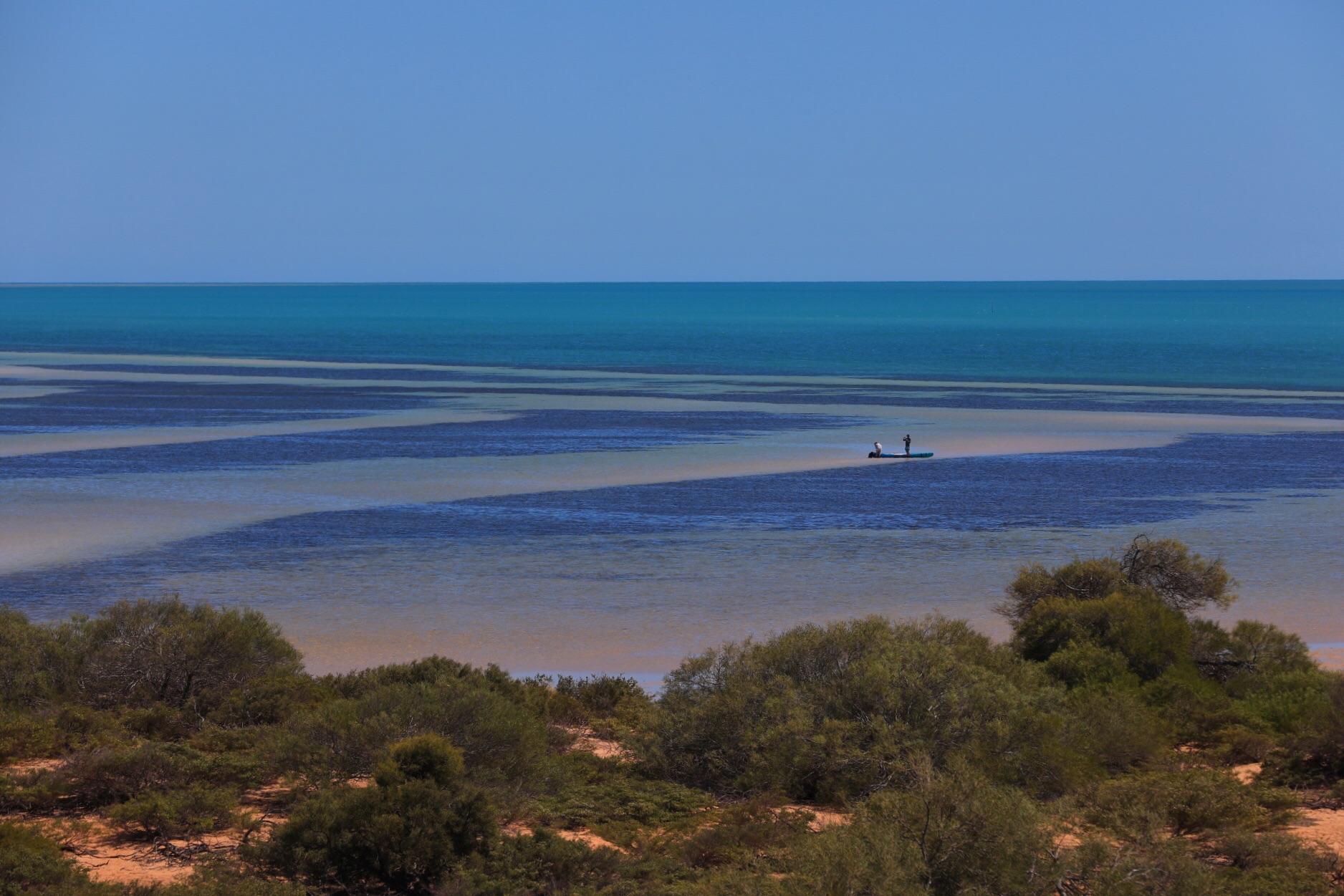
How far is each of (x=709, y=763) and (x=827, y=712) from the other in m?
1.12

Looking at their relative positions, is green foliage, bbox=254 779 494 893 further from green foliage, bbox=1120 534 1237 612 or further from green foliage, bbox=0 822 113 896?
green foliage, bbox=1120 534 1237 612

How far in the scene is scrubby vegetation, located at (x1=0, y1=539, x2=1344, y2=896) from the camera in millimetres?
7526

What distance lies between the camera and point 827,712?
9.93 m

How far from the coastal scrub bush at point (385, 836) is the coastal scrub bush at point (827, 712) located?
237 centimetres

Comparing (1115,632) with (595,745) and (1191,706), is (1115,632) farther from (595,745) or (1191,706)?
(595,745)

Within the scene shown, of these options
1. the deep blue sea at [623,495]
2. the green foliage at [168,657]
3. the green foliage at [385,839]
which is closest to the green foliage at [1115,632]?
the deep blue sea at [623,495]

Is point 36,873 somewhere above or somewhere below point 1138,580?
below

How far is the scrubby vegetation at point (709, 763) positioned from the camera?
296 inches

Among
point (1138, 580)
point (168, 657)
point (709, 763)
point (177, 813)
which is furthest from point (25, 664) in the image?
point (1138, 580)

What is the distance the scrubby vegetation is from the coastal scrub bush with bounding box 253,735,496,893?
0.02 meters

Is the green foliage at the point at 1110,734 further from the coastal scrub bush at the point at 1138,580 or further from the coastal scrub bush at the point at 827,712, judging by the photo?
the coastal scrub bush at the point at 1138,580

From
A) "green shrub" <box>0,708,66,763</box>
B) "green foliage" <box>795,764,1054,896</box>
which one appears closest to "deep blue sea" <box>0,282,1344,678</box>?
"green shrub" <box>0,708,66,763</box>

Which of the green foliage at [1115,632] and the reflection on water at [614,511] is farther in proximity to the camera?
the reflection on water at [614,511]

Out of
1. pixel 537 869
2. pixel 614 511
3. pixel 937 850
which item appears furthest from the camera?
pixel 614 511
